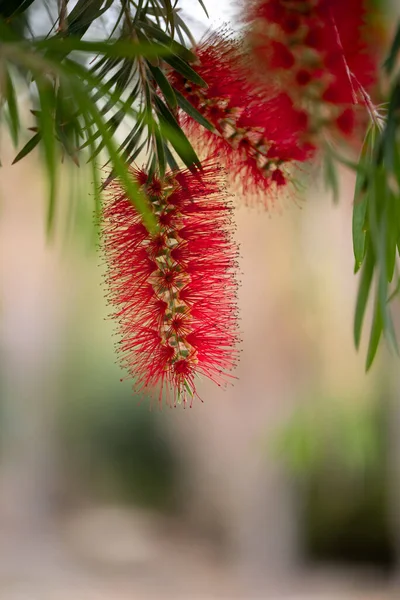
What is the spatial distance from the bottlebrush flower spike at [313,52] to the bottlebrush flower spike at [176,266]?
58mm

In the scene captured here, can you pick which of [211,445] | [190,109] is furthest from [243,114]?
[211,445]

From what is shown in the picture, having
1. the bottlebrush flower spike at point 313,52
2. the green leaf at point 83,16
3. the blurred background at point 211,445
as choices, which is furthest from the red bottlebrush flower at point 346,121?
the blurred background at point 211,445

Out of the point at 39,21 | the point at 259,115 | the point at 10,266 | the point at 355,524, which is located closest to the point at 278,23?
the point at 259,115

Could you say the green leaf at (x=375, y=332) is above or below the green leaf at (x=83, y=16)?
below

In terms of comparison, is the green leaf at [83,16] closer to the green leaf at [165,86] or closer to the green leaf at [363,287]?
the green leaf at [165,86]

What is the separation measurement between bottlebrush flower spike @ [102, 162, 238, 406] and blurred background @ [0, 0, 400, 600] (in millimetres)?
1631

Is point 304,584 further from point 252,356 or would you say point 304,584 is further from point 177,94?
point 177,94

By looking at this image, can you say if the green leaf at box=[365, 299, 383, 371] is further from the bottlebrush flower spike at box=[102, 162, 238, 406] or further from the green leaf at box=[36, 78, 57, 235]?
the green leaf at box=[36, 78, 57, 235]

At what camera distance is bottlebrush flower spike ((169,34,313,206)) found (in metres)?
0.34

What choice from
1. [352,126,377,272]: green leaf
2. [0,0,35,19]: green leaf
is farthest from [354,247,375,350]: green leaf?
[0,0,35,19]: green leaf

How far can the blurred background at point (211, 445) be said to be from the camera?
2100 mm

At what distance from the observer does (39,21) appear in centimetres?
58

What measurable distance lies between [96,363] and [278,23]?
7.52 ft

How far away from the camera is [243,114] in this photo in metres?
0.34
